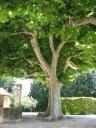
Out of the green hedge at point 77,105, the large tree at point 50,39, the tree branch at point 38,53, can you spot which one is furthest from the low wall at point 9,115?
the green hedge at point 77,105

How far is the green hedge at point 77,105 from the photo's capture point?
3793cm

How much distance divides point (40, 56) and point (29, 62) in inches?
147

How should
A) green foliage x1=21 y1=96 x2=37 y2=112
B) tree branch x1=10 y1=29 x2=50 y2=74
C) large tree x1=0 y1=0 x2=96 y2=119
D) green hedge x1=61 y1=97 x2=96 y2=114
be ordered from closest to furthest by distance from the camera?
large tree x1=0 y1=0 x2=96 y2=119 < tree branch x1=10 y1=29 x2=50 y2=74 < green hedge x1=61 y1=97 x2=96 y2=114 < green foliage x1=21 y1=96 x2=37 y2=112

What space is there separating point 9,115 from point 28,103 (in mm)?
20401

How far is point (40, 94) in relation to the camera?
4694 centimetres

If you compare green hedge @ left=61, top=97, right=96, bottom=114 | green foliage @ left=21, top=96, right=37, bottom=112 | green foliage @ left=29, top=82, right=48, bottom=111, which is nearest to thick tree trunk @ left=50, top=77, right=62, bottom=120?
green hedge @ left=61, top=97, right=96, bottom=114

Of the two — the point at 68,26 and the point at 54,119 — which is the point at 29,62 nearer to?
the point at 54,119

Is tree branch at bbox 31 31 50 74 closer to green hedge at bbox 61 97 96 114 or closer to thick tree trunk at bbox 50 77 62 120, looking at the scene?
thick tree trunk at bbox 50 77 62 120

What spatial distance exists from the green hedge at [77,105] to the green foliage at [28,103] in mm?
6219

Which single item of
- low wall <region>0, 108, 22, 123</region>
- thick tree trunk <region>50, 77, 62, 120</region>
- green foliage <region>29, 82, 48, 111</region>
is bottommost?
low wall <region>0, 108, 22, 123</region>

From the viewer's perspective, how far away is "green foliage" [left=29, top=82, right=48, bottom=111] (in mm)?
45531

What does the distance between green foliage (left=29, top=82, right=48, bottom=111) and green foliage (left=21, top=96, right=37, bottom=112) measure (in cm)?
103

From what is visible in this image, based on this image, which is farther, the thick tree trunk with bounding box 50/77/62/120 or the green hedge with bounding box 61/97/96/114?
the green hedge with bounding box 61/97/96/114

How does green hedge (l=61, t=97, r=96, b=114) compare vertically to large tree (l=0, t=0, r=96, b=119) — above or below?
below
